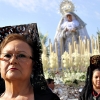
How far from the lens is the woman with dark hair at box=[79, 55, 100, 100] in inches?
110

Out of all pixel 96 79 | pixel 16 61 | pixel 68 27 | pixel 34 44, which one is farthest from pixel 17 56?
pixel 68 27

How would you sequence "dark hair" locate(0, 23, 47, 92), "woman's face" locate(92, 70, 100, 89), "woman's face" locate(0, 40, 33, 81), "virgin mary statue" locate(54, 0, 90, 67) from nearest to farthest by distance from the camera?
"woman's face" locate(0, 40, 33, 81), "dark hair" locate(0, 23, 47, 92), "woman's face" locate(92, 70, 100, 89), "virgin mary statue" locate(54, 0, 90, 67)

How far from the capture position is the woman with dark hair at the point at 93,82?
9.16 ft

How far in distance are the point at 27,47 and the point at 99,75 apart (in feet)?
4.89

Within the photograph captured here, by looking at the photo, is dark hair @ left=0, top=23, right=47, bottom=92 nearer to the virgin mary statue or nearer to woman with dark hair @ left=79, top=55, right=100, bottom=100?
woman with dark hair @ left=79, top=55, right=100, bottom=100

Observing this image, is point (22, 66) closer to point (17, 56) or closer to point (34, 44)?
A: point (17, 56)

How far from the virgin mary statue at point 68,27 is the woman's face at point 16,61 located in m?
11.5

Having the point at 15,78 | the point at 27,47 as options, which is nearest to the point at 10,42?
the point at 27,47

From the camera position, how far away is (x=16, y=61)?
4.41 ft

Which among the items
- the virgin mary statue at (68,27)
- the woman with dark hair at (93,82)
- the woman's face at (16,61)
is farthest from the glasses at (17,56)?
the virgin mary statue at (68,27)

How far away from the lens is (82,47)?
8.99 m

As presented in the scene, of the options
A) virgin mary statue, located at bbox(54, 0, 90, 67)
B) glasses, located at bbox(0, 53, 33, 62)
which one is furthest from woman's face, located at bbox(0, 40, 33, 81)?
virgin mary statue, located at bbox(54, 0, 90, 67)

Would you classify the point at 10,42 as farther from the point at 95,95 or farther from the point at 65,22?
the point at 65,22

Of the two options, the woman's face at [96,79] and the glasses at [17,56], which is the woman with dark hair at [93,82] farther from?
the glasses at [17,56]
